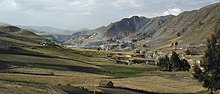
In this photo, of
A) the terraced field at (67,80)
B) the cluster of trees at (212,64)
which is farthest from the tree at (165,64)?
the cluster of trees at (212,64)

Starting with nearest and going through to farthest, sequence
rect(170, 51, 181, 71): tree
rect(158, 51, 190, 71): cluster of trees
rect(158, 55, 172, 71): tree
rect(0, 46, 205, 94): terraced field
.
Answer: rect(0, 46, 205, 94): terraced field, rect(158, 51, 190, 71): cluster of trees, rect(170, 51, 181, 71): tree, rect(158, 55, 172, 71): tree

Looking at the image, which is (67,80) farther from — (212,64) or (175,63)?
(175,63)

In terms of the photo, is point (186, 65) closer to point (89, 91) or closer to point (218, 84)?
point (218, 84)

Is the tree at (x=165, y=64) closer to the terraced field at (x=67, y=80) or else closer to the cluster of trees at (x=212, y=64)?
the terraced field at (x=67, y=80)

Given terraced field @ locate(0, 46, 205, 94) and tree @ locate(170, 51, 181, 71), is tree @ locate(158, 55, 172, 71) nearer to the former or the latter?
tree @ locate(170, 51, 181, 71)

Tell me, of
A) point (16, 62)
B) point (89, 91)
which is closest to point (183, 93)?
point (89, 91)

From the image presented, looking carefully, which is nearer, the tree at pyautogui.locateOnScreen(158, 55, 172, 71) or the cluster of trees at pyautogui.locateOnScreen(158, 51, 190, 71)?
the cluster of trees at pyautogui.locateOnScreen(158, 51, 190, 71)

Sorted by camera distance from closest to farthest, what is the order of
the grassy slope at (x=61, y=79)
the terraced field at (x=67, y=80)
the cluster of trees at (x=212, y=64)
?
the grassy slope at (x=61, y=79), the terraced field at (x=67, y=80), the cluster of trees at (x=212, y=64)

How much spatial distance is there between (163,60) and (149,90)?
97.8 meters

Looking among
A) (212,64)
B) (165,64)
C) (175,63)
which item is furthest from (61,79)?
(165,64)

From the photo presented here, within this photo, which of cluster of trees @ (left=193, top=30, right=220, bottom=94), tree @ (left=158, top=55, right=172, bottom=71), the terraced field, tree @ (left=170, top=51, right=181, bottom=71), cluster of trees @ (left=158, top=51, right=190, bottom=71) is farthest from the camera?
tree @ (left=158, top=55, right=172, bottom=71)

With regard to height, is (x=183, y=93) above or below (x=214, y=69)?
below

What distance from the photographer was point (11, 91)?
156 ft

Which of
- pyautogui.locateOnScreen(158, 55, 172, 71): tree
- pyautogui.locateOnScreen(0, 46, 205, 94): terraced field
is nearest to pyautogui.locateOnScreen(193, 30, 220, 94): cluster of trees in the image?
pyautogui.locateOnScreen(0, 46, 205, 94): terraced field
